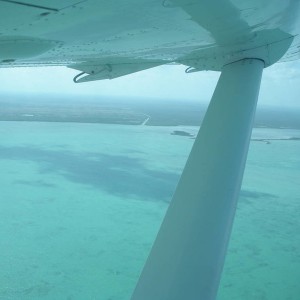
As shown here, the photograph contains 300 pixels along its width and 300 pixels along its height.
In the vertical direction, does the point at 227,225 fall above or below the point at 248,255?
above

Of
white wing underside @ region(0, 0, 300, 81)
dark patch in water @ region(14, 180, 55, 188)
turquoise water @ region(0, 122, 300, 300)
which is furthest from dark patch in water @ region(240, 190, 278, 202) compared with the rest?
white wing underside @ region(0, 0, 300, 81)

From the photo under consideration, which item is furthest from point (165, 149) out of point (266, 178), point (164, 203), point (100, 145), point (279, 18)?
point (279, 18)

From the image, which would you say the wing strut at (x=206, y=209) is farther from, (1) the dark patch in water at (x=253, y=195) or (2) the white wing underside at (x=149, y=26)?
(1) the dark patch in water at (x=253, y=195)

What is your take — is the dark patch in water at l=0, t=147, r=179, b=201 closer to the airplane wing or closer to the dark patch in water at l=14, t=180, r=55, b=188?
the dark patch in water at l=14, t=180, r=55, b=188

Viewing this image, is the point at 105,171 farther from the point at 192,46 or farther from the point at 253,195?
the point at 192,46

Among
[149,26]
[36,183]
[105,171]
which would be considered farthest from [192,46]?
[105,171]

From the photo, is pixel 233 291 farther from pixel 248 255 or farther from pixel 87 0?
pixel 87 0
